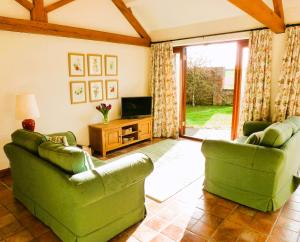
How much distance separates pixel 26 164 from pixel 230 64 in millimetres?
4291

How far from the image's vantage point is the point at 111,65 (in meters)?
4.93

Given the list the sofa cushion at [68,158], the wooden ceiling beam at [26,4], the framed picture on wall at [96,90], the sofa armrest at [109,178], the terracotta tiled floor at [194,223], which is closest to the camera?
the sofa armrest at [109,178]

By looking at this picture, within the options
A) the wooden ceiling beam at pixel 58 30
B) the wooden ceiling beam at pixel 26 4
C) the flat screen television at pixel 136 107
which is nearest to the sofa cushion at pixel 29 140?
the wooden ceiling beam at pixel 58 30

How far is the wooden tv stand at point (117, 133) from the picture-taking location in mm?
4480

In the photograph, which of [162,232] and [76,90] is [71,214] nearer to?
[162,232]

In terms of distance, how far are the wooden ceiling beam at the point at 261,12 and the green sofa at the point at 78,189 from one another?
197 cm

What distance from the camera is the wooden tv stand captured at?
448 cm

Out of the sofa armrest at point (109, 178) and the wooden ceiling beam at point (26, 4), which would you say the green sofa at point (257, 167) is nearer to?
the sofa armrest at point (109, 178)

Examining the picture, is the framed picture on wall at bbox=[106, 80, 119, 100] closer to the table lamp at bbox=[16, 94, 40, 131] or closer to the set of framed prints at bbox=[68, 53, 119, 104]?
the set of framed prints at bbox=[68, 53, 119, 104]

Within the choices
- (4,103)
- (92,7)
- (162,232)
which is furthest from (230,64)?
(4,103)

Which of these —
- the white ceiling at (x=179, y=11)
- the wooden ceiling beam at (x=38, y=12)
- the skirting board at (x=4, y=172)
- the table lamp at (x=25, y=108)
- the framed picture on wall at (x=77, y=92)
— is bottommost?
the skirting board at (x=4, y=172)

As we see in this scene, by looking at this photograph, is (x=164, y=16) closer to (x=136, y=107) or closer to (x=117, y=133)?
(x=136, y=107)

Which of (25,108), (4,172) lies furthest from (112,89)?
(4,172)

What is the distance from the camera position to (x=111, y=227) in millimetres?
2189
